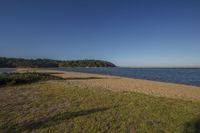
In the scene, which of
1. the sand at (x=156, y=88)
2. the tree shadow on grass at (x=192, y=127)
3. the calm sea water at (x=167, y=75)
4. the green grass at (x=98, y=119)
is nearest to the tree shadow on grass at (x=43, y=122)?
the green grass at (x=98, y=119)

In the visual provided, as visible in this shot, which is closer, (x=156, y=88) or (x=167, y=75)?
(x=156, y=88)

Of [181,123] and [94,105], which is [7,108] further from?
[181,123]

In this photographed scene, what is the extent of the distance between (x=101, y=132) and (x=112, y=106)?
2591 mm

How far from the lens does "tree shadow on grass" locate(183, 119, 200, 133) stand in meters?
4.08

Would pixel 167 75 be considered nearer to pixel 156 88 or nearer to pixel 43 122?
pixel 156 88

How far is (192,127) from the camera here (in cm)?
431

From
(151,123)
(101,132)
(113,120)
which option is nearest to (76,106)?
(113,120)

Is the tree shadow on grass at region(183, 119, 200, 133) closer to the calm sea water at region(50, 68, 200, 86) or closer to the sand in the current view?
the sand

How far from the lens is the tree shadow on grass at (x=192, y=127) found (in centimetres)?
408

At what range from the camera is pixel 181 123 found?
4.61 m

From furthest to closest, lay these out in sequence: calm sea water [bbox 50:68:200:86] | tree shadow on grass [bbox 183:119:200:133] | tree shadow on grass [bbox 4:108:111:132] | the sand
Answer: calm sea water [bbox 50:68:200:86], the sand, tree shadow on grass [bbox 4:108:111:132], tree shadow on grass [bbox 183:119:200:133]

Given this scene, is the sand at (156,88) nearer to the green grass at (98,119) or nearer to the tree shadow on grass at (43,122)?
the green grass at (98,119)

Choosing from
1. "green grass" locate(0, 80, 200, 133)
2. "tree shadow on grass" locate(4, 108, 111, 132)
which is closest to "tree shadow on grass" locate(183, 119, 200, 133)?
"green grass" locate(0, 80, 200, 133)

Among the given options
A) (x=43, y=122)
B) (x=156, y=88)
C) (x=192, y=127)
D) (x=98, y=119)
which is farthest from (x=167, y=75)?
(x=43, y=122)
